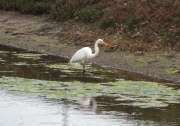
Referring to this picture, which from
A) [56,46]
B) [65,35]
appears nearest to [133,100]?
[56,46]

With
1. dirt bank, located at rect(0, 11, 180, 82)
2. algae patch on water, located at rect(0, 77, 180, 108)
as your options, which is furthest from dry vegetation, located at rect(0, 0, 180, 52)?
algae patch on water, located at rect(0, 77, 180, 108)

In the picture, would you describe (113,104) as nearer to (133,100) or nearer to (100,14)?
(133,100)

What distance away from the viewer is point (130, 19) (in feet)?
68.8

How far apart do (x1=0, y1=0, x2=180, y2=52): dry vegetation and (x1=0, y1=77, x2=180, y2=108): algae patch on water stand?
503 centimetres

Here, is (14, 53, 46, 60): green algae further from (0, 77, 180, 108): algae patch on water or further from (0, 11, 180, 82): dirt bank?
(0, 77, 180, 108): algae patch on water

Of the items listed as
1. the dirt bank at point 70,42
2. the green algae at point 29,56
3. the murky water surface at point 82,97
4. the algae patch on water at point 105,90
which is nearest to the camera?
the murky water surface at point 82,97

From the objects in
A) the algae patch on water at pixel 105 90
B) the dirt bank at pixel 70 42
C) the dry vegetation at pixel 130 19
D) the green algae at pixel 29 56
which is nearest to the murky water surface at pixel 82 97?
the algae patch on water at pixel 105 90

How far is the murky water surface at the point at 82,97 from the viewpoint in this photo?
9.68 metres

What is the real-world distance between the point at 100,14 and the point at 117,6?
0.93 meters

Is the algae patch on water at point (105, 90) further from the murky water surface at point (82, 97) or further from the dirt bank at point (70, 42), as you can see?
the dirt bank at point (70, 42)

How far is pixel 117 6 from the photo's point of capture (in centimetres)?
2300

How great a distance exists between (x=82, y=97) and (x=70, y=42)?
9.79 meters

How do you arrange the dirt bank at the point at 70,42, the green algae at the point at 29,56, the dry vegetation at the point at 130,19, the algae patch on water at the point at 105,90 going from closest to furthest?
the algae patch on water at the point at 105,90
the dirt bank at the point at 70,42
the dry vegetation at the point at 130,19
the green algae at the point at 29,56

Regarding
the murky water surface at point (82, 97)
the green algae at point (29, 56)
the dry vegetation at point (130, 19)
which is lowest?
the murky water surface at point (82, 97)
